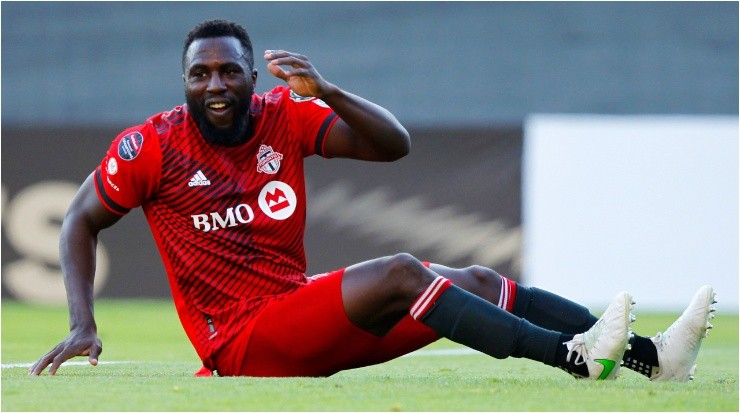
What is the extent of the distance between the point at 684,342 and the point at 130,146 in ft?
6.95

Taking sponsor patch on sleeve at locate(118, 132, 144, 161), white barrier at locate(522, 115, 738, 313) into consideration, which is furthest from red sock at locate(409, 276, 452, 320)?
white barrier at locate(522, 115, 738, 313)

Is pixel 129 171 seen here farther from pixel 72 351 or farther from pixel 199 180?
pixel 72 351

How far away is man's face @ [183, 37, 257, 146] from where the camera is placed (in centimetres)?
446

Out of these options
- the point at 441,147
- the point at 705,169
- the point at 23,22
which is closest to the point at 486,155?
the point at 441,147

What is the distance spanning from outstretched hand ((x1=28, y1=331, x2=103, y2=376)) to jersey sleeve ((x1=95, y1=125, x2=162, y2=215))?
0.50m

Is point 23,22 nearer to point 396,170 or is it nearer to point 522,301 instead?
point 396,170

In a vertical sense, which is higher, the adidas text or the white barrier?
the adidas text

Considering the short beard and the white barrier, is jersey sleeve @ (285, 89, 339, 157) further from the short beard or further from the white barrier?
the white barrier

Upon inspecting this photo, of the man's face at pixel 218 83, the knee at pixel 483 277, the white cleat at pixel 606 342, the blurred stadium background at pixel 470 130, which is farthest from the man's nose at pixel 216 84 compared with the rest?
the blurred stadium background at pixel 470 130

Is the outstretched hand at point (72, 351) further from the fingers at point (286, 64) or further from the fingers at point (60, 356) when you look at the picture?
the fingers at point (286, 64)

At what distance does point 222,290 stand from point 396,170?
28.4ft

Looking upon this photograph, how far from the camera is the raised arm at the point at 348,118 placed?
169 inches

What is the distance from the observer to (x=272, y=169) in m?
4.64

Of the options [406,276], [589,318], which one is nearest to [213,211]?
[406,276]
